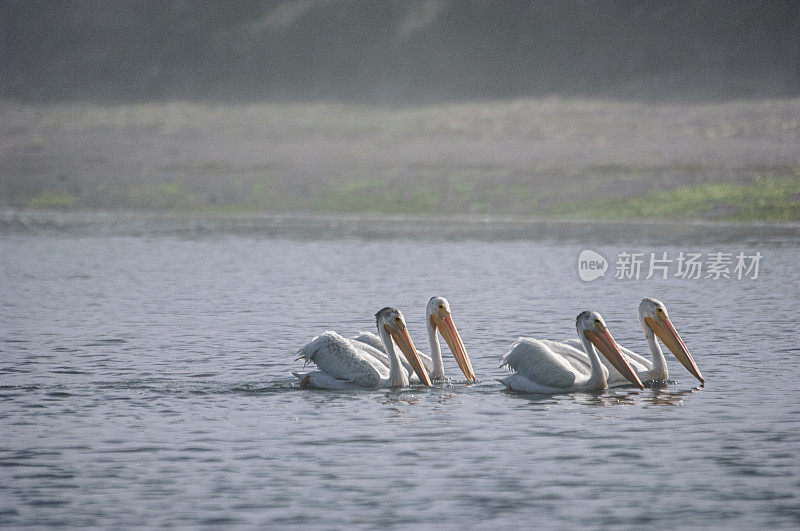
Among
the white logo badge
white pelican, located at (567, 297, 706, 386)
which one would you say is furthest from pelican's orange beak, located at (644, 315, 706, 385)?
the white logo badge

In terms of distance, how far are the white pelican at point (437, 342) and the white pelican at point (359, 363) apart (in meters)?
0.21

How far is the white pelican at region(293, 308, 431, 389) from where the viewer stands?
14.3m

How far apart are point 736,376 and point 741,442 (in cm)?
346

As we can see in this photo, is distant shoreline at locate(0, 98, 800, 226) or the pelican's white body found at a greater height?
distant shoreline at locate(0, 98, 800, 226)

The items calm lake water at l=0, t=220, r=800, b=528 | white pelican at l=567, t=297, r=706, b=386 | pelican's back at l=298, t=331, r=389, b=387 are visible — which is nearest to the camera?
calm lake water at l=0, t=220, r=800, b=528

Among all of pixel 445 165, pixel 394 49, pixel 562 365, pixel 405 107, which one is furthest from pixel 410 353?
pixel 394 49

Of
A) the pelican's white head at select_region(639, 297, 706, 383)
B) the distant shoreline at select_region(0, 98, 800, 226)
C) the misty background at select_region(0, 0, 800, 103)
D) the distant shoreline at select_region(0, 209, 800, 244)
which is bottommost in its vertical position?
the pelican's white head at select_region(639, 297, 706, 383)

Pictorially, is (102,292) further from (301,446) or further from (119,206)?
(119,206)

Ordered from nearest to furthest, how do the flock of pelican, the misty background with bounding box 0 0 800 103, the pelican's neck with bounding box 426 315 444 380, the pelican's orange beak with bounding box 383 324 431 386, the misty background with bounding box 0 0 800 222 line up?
the flock of pelican < the pelican's orange beak with bounding box 383 324 431 386 < the pelican's neck with bounding box 426 315 444 380 < the misty background with bounding box 0 0 800 222 < the misty background with bounding box 0 0 800 103

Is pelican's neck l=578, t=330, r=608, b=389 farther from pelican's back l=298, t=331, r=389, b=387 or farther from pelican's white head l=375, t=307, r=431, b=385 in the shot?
pelican's back l=298, t=331, r=389, b=387

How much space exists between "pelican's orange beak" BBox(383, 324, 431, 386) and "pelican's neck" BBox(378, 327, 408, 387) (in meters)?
0.10

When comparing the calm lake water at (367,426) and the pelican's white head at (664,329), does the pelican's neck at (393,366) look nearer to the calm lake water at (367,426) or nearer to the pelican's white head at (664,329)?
the calm lake water at (367,426)

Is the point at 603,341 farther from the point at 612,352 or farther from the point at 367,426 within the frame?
the point at 367,426

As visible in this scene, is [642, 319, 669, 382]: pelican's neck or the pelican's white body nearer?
the pelican's white body
